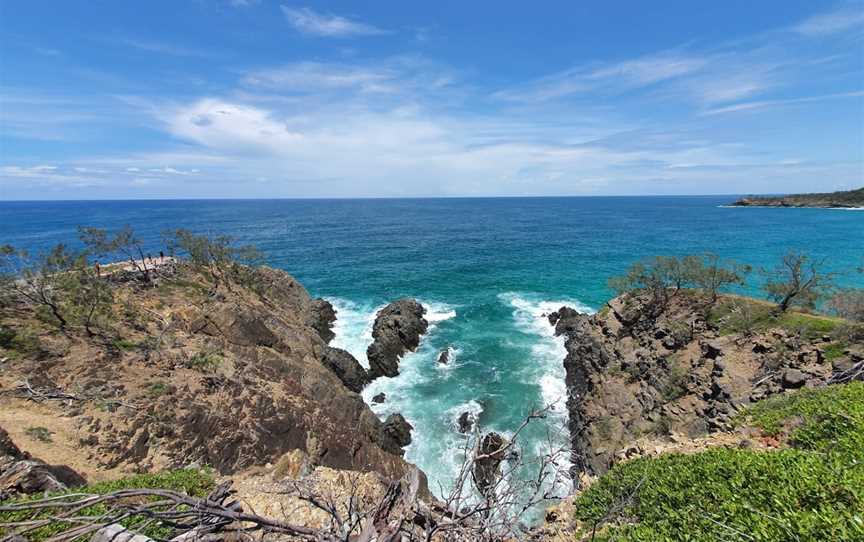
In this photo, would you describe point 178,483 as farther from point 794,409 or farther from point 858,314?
point 858,314

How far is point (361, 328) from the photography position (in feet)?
166

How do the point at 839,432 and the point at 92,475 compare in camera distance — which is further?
the point at 92,475

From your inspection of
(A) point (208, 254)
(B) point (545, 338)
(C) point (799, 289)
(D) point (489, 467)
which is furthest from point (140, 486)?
(C) point (799, 289)

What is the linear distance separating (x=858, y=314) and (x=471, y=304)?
4050 centimetres

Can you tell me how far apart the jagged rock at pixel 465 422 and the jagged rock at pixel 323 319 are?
71.3ft

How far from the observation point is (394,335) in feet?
146

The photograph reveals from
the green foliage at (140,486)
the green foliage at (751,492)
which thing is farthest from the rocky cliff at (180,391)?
the green foliage at (751,492)

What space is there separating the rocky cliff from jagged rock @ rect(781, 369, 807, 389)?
2516 cm

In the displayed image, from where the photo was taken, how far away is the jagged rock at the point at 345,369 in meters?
36.9

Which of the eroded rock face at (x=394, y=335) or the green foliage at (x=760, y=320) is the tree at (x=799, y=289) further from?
the eroded rock face at (x=394, y=335)

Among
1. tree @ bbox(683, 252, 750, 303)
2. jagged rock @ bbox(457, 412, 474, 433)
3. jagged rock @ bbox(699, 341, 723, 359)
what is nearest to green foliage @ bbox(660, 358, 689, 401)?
jagged rock @ bbox(699, 341, 723, 359)

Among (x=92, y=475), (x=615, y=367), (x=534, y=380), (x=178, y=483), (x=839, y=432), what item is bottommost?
(x=534, y=380)

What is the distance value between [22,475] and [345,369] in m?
26.1

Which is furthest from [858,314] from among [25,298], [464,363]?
[25,298]
